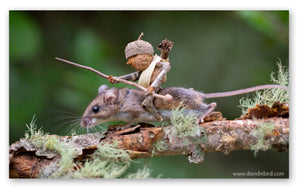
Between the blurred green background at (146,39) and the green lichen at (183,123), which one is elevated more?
the blurred green background at (146,39)

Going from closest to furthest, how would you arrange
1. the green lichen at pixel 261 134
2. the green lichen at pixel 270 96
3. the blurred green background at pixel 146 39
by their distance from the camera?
the green lichen at pixel 261 134 → the green lichen at pixel 270 96 → the blurred green background at pixel 146 39

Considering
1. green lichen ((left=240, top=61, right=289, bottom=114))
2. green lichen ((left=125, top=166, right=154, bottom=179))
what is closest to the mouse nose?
green lichen ((left=125, top=166, right=154, bottom=179))

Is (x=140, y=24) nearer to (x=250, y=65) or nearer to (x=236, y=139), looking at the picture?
(x=250, y=65)

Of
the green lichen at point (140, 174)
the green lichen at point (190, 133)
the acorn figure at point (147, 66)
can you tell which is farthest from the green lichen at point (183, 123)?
the green lichen at point (140, 174)

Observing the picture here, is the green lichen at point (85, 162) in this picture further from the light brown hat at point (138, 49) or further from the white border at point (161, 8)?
the light brown hat at point (138, 49)

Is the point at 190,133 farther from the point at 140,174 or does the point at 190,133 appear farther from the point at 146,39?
the point at 146,39

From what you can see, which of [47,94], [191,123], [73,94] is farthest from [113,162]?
[47,94]

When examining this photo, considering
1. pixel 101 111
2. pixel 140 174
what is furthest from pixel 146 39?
pixel 140 174
